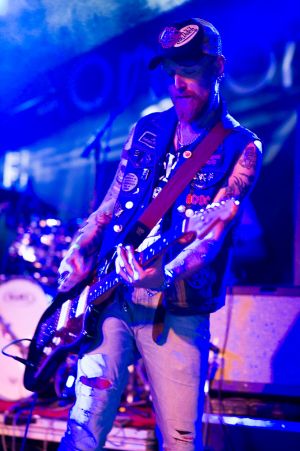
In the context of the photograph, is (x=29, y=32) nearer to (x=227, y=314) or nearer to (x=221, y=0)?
(x=221, y=0)

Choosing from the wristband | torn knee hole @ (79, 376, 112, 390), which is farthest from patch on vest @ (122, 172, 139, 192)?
torn knee hole @ (79, 376, 112, 390)

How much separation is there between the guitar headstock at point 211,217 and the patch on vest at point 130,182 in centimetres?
64

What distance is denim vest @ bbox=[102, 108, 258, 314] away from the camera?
2.37 meters

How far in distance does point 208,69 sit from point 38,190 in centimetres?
400

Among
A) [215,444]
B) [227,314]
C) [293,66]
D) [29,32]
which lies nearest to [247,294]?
[227,314]

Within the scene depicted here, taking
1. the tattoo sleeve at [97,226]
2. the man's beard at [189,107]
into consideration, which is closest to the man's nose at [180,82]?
the man's beard at [189,107]

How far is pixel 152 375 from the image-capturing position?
7.95ft

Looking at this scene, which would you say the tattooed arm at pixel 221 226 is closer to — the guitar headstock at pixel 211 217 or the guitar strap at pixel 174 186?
the guitar headstock at pixel 211 217

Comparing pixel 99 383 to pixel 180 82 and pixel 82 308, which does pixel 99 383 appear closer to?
pixel 82 308

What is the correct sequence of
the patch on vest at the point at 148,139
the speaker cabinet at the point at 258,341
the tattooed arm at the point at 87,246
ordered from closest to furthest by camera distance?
the tattooed arm at the point at 87,246 < the patch on vest at the point at 148,139 < the speaker cabinet at the point at 258,341

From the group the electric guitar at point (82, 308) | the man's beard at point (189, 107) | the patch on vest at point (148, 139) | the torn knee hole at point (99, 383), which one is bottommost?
the torn knee hole at point (99, 383)

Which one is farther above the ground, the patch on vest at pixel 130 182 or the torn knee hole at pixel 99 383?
the patch on vest at pixel 130 182

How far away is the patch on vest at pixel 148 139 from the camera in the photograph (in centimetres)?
273

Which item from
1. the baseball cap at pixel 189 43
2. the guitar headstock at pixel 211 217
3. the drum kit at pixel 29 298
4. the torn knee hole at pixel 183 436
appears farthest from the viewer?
the drum kit at pixel 29 298
